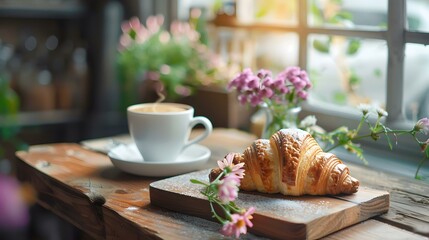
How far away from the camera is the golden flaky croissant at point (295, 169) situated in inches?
33.9

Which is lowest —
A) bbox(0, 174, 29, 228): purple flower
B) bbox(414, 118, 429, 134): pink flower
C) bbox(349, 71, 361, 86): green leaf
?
bbox(414, 118, 429, 134): pink flower

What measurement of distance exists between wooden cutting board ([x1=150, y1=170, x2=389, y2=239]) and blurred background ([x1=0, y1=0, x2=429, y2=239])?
1.70ft

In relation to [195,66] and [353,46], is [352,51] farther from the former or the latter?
[195,66]

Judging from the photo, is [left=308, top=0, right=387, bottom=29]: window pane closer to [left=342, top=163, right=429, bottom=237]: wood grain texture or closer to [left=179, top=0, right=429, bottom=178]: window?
[left=179, top=0, right=429, bottom=178]: window

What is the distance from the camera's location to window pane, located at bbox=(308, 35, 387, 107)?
1519 mm

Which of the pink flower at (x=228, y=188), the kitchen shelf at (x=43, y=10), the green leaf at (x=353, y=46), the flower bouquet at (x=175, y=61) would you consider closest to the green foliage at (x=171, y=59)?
the flower bouquet at (x=175, y=61)

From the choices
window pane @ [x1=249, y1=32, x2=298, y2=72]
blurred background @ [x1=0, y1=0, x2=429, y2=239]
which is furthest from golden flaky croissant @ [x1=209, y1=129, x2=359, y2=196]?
window pane @ [x1=249, y1=32, x2=298, y2=72]

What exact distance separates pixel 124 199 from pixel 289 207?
0.98 ft

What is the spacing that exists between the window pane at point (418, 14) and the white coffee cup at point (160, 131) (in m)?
0.57

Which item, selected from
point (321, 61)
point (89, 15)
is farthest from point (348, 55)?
point (89, 15)

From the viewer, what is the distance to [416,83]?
1.46 m

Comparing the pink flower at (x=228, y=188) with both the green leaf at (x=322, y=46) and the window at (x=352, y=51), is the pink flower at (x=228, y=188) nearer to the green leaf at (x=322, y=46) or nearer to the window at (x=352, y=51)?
the window at (x=352, y=51)

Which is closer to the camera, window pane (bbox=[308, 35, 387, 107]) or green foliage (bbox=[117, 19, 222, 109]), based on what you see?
window pane (bbox=[308, 35, 387, 107])

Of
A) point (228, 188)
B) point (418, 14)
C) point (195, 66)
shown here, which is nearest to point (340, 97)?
point (418, 14)
